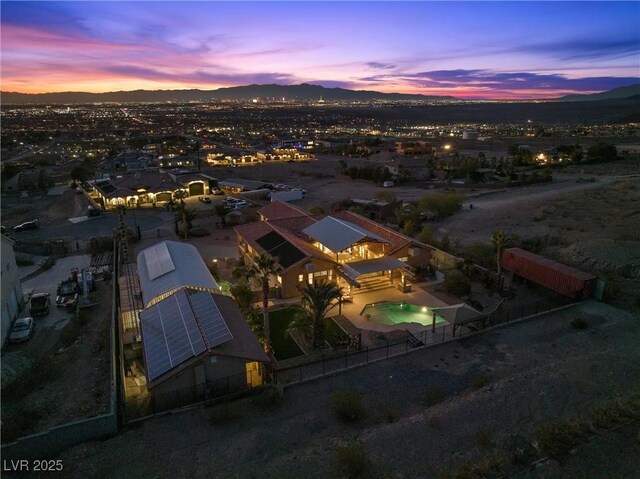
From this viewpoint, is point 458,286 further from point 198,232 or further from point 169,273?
point 198,232

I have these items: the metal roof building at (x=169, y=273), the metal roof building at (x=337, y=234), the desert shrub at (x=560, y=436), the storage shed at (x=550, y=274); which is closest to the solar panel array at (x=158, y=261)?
the metal roof building at (x=169, y=273)

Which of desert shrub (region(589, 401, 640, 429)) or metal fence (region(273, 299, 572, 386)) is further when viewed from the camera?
metal fence (region(273, 299, 572, 386))

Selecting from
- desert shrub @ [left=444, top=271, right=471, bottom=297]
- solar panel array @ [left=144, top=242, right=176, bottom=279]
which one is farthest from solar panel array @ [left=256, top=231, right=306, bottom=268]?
desert shrub @ [left=444, top=271, right=471, bottom=297]

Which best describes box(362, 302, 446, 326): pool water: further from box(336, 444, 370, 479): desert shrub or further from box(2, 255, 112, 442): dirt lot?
box(2, 255, 112, 442): dirt lot

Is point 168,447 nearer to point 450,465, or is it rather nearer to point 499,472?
point 450,465

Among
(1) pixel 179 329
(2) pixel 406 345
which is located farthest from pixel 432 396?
(1) pixel 179 329

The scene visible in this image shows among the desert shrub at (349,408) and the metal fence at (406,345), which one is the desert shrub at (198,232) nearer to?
the metal fence at (406,345)

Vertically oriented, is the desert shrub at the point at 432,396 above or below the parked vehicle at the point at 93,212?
above
